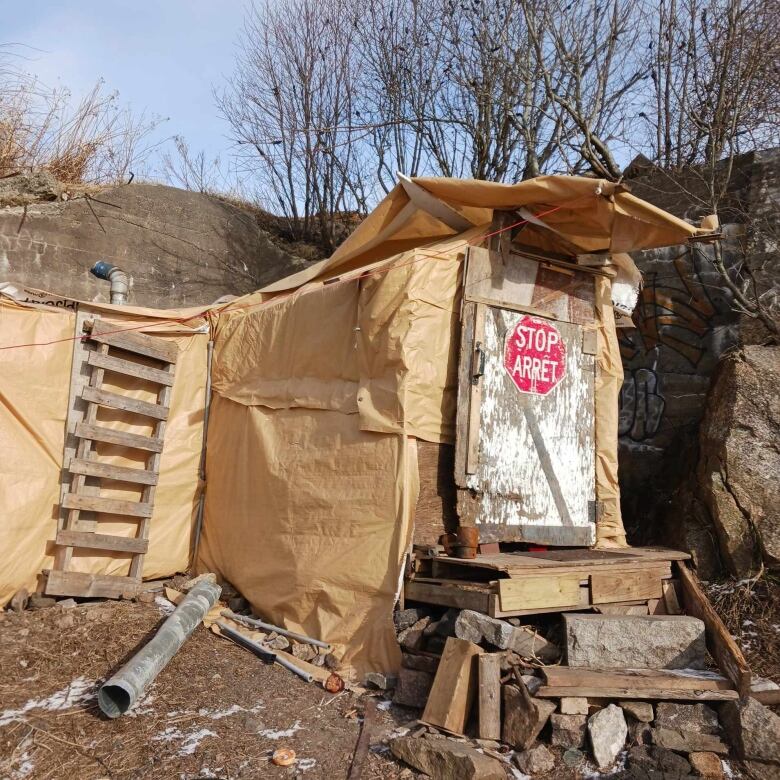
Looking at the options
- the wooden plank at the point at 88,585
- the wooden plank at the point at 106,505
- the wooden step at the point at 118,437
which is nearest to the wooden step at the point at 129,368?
the wooden step at the point at 118,437

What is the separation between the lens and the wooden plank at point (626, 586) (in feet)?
14.4

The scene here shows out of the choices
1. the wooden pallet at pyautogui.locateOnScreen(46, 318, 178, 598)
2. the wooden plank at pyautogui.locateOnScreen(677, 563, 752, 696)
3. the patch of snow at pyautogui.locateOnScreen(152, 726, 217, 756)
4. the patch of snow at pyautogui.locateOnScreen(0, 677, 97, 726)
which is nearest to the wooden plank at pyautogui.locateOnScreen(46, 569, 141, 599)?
the wooden pallet at pyautogui.locateOnScreen(46, 318, 178, 598)

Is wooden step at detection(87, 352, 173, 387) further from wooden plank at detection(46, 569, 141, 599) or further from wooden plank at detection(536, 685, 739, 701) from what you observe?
wooden plank at detection(536, 685, 739, 701)

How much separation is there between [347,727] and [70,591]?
2.79 metres

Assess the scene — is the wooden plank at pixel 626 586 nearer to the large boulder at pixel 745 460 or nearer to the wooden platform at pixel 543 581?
the wooden platform at pixel 543 581

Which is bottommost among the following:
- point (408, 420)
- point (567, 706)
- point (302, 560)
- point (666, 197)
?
point (567, 706)

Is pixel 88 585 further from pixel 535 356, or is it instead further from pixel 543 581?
pixel 535 356

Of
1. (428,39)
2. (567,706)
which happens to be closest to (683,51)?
(428,39)

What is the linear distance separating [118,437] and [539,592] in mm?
3712

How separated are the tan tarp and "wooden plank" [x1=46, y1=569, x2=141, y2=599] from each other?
199 mm

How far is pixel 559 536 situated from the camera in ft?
17.0

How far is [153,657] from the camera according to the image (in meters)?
4.07

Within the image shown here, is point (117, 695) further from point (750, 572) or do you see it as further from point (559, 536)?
point (750, 572)

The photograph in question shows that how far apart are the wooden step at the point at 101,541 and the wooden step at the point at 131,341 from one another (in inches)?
63.3
